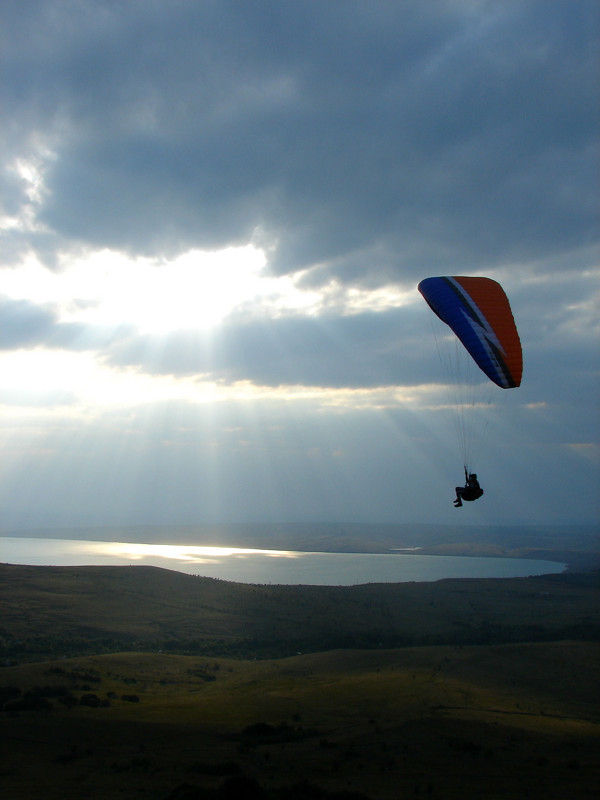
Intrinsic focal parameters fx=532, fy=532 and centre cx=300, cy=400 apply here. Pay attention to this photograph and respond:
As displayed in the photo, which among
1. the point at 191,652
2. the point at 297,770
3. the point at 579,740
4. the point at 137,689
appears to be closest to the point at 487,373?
the point at 579,740

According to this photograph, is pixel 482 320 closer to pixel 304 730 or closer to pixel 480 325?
pixel 480 325

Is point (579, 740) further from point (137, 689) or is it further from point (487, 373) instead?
point (137, 689)

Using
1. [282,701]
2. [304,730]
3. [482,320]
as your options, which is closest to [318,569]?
[282,701]

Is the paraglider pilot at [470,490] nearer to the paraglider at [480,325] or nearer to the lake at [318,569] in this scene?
the paraglider at [480,325]

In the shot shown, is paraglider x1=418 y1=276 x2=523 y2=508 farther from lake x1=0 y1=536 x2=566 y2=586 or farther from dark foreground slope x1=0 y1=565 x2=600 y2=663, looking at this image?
lake x1=0 y1=536 x2=566 y2=586

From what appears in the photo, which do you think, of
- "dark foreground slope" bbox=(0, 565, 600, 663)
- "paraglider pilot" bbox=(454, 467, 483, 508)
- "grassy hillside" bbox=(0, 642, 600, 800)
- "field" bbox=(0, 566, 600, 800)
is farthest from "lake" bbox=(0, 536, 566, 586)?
"paraglider pilot" bbox=(454, 467, 483, 508)

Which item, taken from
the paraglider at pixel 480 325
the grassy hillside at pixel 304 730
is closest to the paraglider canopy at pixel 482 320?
the paraglider at pixel 480 325

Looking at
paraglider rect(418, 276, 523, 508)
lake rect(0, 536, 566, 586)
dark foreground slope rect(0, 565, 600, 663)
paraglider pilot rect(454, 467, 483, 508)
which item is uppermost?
paraglider rect(418, 276, 523, 508)
